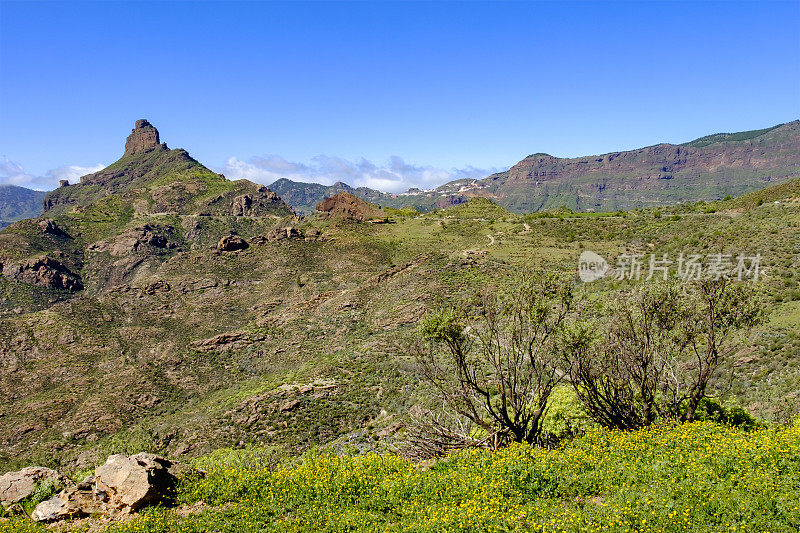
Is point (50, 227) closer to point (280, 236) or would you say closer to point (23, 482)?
point (280, 236)

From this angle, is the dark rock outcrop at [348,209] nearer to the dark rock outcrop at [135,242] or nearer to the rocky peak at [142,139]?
the dark rock outcrop at [135,242]

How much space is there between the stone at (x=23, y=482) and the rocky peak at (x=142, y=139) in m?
194

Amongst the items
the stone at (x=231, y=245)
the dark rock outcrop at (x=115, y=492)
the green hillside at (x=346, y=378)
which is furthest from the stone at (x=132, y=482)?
the stone at (x=231, y=245)

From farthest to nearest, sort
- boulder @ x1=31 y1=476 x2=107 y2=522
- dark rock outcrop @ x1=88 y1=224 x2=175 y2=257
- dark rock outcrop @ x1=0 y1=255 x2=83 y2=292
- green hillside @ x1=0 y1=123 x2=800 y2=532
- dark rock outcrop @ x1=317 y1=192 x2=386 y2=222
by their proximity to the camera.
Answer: dark rock outcrop @ x1=88 y1=224 x2=175 y2=257 < dark rock outcrop @ x1=317 y1=192 x2=386 y2=222 < dark rock outcrop @ x1=0 y1=255 x2=83 y2=292 < boulder @ x1=31 y1=476 x2=107 y2=522 < green hillside @ x1=0 y1=123 x2=800 y2=532

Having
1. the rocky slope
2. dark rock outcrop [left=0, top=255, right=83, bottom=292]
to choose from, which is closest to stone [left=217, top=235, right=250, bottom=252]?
Result: the rocky slope

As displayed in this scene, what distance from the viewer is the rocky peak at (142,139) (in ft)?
579

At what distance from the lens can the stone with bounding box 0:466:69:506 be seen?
10.5 meters

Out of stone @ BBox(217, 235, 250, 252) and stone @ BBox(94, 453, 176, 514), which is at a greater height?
stone @ BBox(217, 235, 250, 252)

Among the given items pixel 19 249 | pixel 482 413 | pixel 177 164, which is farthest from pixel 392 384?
pixel 177 164

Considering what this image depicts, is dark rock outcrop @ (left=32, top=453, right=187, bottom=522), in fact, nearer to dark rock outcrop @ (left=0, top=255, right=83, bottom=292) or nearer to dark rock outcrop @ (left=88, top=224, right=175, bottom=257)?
dark rock outcrop @ (left=0, top=255, right=83, bottom=292)

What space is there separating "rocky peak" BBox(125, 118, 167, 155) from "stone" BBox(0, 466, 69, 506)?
7635 inches

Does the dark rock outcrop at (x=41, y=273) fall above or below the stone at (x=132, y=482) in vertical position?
above

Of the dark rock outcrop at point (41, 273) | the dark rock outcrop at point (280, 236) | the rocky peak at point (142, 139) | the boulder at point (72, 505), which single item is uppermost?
the rocky peak at point (142, 139)

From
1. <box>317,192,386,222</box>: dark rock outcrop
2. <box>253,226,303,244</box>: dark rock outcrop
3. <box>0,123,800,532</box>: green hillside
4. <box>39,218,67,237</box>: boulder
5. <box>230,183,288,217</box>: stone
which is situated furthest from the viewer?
<box>230,183,288,217</box>: stone
